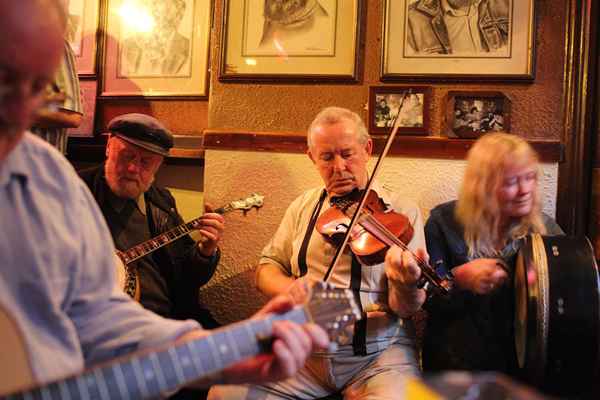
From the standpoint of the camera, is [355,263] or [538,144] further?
[538,144]

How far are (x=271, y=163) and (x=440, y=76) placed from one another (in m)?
0.79

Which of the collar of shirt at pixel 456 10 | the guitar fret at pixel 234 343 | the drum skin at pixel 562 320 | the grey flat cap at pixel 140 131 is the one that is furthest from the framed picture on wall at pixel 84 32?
the drum skin at pixel 562 320

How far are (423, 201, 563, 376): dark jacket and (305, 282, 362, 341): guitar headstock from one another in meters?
0.73

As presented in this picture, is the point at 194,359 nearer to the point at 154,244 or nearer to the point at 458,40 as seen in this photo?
the point at 154,244

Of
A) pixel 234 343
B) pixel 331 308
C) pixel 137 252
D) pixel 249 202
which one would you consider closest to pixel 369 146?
pixel 249 202

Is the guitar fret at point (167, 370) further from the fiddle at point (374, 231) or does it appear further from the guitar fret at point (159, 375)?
the fiddle at point (374, 231)

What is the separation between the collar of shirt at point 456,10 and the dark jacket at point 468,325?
2.99 ft

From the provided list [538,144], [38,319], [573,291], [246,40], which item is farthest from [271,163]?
[38,319]

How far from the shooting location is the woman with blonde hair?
1.82 meters

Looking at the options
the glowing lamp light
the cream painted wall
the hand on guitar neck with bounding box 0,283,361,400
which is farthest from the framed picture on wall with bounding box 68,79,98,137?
the hand on guitar neck with bounding box 0,283,361,400

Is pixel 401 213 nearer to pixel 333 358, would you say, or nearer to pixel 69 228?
pixel 333 358

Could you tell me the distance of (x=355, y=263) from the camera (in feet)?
6.17

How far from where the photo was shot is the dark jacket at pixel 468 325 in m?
1.82

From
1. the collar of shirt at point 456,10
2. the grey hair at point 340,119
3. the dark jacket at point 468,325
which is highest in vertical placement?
the collar of shirt at point 456,10
